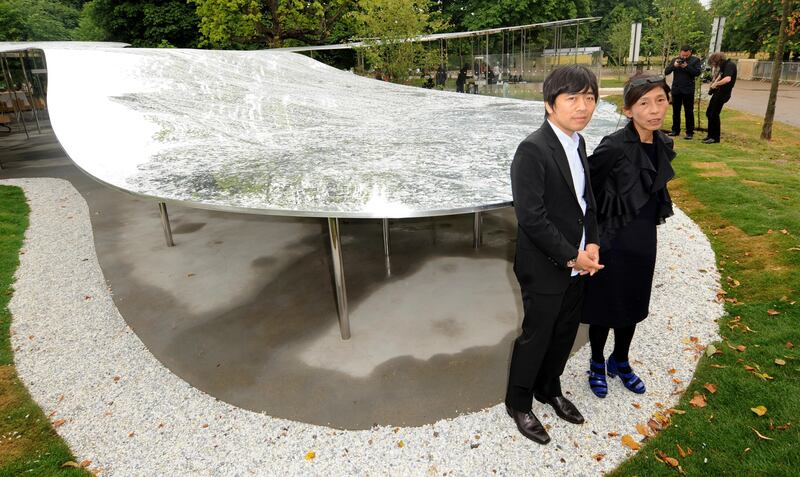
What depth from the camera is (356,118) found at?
23.4 ft

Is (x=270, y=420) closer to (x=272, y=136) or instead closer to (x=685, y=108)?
(x=272, y=136)

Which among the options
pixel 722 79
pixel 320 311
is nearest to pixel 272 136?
pixel 320 311

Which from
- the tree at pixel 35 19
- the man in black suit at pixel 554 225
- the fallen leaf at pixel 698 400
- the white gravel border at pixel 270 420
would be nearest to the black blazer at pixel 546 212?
the man in black suit at pixel 554 225

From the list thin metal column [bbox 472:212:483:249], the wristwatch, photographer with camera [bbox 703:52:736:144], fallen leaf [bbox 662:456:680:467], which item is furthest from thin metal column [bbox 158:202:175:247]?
photographer with camera [bbox 703:52:736:144]

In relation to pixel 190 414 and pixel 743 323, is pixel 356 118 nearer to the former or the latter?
pixel 190 414

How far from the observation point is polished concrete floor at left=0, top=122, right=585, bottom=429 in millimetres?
3594

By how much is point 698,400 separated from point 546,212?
6.56 ft

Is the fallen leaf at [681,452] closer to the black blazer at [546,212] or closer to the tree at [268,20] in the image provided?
the black blazer at [546,212]

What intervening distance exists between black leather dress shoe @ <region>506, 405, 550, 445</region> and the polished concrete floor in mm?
368

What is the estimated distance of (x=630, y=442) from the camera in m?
2.96

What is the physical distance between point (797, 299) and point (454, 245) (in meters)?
3.57

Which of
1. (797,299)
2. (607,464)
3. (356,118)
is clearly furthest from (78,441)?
(797,299)

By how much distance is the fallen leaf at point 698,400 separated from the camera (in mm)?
3229

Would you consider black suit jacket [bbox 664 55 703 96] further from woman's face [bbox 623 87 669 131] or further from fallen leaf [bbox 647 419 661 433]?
fallen leaf [bbox 647 419 661 433]
